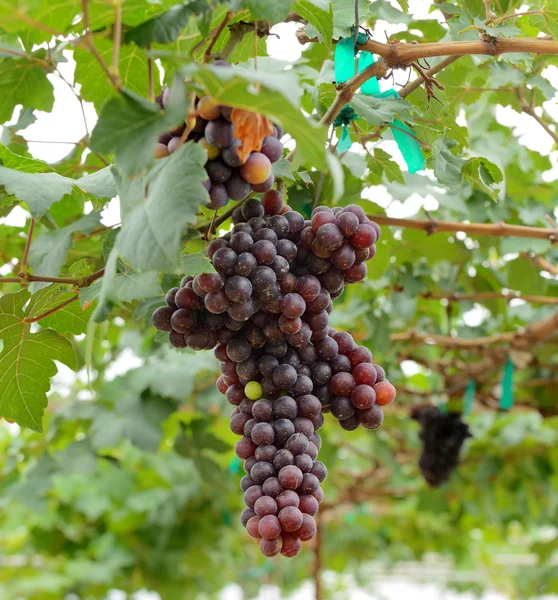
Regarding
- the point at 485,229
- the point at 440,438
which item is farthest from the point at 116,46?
the point at 440,438

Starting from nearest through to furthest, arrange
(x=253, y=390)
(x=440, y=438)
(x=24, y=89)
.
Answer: (x=253, y=390) → (x=24, y=89) → (x=440, y=438)

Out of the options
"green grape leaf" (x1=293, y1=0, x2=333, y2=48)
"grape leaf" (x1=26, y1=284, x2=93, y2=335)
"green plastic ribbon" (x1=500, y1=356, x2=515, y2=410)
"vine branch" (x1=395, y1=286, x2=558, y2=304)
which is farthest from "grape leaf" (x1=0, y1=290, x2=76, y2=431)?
"green plastic ribbon" (x1=500, y1=356, x2=515, y2=410)

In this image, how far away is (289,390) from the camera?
100 centimetres

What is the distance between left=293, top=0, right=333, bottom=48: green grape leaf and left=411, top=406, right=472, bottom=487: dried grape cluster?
2236 mm

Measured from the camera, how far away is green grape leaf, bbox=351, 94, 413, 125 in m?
1.15

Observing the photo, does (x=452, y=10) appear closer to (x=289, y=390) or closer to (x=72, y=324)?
(x=289, y=390)

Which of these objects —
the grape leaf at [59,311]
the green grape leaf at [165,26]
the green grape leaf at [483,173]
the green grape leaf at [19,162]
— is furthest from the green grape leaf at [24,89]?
the green grape leaf at [483,173]

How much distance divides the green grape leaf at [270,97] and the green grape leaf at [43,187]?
1.30 ft

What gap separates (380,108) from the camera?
1.18 m

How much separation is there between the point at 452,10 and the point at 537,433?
314 centimetres

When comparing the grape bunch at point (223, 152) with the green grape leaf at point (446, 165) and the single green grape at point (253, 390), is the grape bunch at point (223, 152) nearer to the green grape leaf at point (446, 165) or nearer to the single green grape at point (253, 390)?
the single green grape at point (253, 390)

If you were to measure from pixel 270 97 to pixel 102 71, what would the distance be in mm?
527

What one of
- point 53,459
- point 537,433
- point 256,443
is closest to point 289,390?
point 256,443

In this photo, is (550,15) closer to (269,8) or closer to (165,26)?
(269,8)
